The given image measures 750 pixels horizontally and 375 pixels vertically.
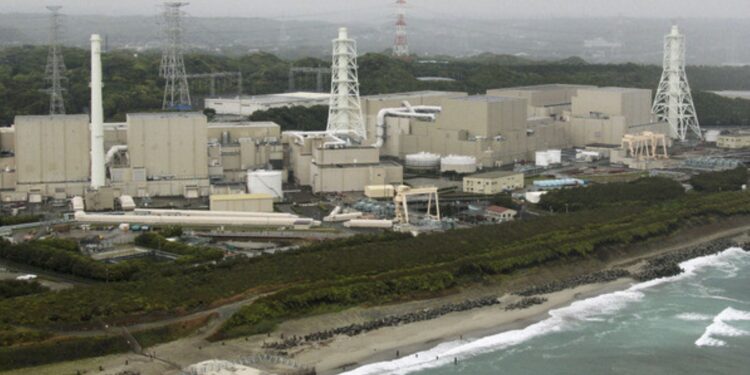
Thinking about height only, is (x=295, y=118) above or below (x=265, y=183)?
above

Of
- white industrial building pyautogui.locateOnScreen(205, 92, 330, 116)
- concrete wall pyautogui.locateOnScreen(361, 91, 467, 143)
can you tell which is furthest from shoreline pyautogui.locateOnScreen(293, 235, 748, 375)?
white industrial building pyautogui.locateOnScreen(205, 92, 330, 116)

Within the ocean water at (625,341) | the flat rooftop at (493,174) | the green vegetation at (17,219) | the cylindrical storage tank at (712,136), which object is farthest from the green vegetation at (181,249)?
the cylindrical storage tank at (712,136)

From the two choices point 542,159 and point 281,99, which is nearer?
point 542,159

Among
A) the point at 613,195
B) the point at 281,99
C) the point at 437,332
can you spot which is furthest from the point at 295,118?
the point at 437,332

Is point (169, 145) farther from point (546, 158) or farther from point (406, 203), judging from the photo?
point (546, 158)

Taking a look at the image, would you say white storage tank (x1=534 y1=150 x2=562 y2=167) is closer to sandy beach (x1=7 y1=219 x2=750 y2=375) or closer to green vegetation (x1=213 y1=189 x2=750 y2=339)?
green vegetation (x1=213 y1=189 x2=750 y2=339)

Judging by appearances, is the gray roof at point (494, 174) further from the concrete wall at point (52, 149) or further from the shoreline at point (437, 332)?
the concrete wall at point (52, 149)
